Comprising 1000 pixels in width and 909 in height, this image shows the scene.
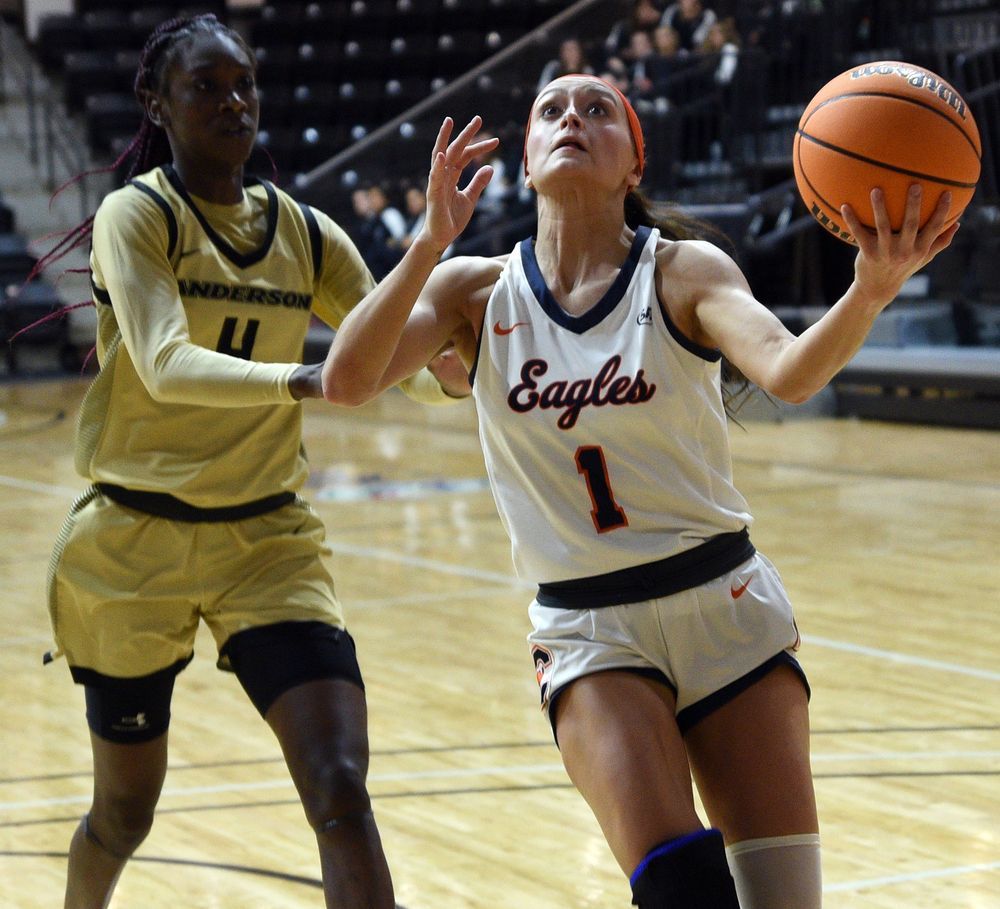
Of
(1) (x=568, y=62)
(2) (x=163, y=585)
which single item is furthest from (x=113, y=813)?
(1) (x=568, y=62)

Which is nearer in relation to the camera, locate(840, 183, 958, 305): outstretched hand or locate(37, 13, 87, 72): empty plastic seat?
locate(840, 183, 958, 305): outstretched hand

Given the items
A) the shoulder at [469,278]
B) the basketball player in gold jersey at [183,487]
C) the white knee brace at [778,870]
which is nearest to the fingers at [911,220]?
the shoulder at [469,278]

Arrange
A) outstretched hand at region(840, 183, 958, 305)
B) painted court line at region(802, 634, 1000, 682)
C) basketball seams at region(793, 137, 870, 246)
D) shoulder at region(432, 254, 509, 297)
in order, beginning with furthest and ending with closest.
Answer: painted court line at region(802, 634, 1000, 682)
shoulder at region(432, 254, 509, 297)
basketball seams at region(793, 137, 870, 246)
outstretched hand at region(840, 183, 958, 305)

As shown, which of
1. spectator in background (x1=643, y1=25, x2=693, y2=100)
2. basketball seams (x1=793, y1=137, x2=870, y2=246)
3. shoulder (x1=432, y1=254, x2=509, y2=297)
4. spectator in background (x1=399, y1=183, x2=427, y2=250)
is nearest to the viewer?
basketball seams (x1=793, y1=137, x2=870, y2=246)

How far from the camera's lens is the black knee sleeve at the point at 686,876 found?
88.2 inches

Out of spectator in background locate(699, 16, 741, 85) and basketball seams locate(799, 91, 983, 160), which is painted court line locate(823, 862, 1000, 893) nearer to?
basketball seams locate(799, 91, 983, 160)

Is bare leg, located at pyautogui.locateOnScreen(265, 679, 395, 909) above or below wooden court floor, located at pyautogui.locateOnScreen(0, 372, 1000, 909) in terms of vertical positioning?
above

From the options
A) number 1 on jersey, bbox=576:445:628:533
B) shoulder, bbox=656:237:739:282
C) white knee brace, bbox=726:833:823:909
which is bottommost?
white knee brace, bbox=726:833:823:909

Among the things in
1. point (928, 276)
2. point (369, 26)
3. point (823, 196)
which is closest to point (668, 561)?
point (823, 196)

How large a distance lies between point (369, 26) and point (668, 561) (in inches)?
679

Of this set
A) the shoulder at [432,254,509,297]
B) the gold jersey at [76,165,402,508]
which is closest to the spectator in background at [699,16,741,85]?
the gold jersey at [76,165,402,508]

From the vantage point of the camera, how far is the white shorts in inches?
97.1

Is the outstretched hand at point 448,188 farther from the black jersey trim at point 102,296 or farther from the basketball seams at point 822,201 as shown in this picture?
the black jersey trim at point 102,296

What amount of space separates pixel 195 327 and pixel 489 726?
7.35 feet
